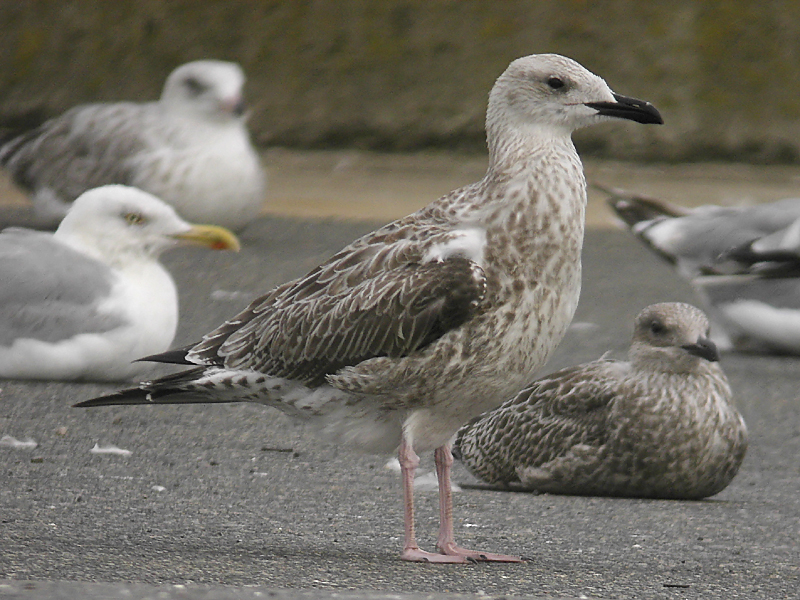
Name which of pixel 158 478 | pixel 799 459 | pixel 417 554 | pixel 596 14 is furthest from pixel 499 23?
pixel 417 554

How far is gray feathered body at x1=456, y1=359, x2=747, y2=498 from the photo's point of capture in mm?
4672

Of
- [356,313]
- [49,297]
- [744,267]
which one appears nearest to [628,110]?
[356,313]

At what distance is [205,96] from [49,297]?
3.46 m

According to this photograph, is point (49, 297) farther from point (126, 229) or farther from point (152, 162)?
point (152, 162)

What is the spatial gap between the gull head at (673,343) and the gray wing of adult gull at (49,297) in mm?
2131

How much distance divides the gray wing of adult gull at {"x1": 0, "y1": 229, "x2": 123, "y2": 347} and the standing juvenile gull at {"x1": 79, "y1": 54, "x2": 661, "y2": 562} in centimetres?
178

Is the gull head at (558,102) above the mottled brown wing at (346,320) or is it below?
above

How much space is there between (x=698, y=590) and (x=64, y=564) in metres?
1.47

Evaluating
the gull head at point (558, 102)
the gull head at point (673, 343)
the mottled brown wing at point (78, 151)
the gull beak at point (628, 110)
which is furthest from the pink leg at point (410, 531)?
the mottled brown wing at point (78, 151)

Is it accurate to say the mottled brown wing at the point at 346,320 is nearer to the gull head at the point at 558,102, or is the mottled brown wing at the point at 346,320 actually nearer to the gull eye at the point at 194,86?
the gull head at the point at 558,102

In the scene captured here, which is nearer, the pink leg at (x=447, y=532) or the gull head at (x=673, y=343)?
the pink leg at (x=447, y=532)

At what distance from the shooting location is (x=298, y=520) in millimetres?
4281

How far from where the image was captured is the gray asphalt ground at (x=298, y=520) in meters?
3.46

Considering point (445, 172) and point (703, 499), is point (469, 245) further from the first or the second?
point (445, 172)
